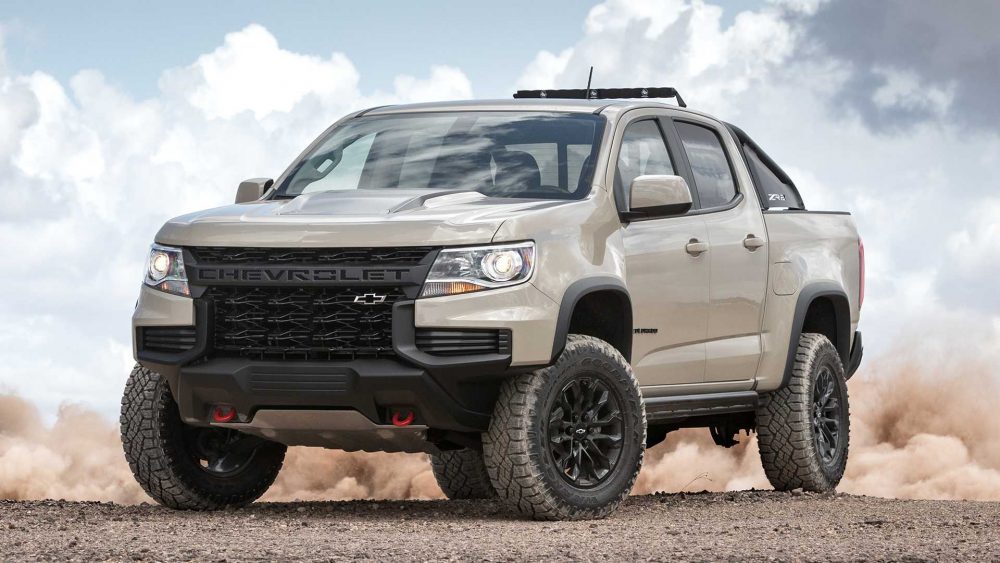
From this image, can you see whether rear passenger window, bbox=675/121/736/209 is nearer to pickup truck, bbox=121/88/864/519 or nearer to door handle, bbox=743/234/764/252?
pickup truck, bbox=121/88/864/519

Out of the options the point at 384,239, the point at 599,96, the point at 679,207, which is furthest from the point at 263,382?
the point at 599,96

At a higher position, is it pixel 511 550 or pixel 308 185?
pixel 308 185

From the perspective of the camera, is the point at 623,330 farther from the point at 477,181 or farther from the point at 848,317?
the point at 848,317

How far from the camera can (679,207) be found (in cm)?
866

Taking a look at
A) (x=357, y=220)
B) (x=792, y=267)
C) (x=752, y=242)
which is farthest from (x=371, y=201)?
(x=792, y=267)

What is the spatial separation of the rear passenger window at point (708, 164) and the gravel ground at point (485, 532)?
6.31 ft

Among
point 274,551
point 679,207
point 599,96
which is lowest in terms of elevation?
point 274,551

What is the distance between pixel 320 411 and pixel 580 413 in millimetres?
1373

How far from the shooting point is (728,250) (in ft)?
32.1

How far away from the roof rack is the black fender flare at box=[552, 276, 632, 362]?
233cm

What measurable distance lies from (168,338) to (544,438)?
2.03m

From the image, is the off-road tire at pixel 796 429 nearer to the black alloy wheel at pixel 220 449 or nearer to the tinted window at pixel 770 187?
the tinted window at pixel 770 187

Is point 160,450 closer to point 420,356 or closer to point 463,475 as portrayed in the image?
point 420,356

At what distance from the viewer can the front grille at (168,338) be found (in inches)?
326
